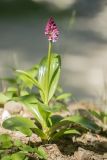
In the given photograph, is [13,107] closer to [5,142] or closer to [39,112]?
[39,112]

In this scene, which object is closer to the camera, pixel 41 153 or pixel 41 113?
pixel 41 153

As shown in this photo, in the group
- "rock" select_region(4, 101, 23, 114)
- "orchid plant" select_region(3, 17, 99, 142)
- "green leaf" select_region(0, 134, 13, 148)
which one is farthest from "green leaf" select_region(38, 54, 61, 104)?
"rock" select_region(4, 101, 23, 114)

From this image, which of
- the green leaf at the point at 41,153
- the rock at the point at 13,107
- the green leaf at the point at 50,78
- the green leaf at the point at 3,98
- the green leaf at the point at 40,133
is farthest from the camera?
the green leaf at the point at 3,98

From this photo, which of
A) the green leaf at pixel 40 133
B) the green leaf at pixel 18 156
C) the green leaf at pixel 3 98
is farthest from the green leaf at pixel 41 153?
the green leaf at pixel 3 98

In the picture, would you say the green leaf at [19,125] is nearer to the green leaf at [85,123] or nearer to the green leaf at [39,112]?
the green leaf at [39,112]

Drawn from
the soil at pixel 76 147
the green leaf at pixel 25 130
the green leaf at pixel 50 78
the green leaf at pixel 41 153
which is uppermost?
the green leaf at pixel 50 78

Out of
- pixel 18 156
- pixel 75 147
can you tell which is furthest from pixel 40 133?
pixel 18 156

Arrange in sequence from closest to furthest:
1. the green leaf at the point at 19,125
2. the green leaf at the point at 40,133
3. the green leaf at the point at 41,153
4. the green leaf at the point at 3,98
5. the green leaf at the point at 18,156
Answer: the green leaf at the point at 18,156
the green leaf at the point at 41,153
the green leaf at the point at 19,125
the green leaf at the point at 40,133
the green leaf at the point at 3,98

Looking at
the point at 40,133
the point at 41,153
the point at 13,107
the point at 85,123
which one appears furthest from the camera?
the point at 13,107
